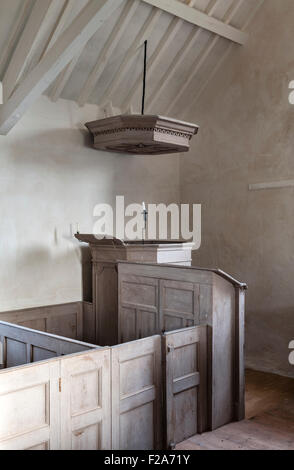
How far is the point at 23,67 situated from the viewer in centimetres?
448

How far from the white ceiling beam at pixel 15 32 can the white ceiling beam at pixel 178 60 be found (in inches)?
79.3

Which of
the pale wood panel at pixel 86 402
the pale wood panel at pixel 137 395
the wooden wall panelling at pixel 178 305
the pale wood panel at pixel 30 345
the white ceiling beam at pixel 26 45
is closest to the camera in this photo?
the pale wood panel at pixel 86 402

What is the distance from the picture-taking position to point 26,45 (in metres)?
4.39

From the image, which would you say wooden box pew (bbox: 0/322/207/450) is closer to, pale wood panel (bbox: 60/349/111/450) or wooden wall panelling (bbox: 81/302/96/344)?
pale wood panel (bbox: 60/349/111/450)

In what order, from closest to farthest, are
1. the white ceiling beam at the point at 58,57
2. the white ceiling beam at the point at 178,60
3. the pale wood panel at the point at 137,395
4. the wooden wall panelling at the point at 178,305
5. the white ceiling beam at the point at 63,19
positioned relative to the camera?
1. the pale wood panel at the point at 137,395
2. the white ceiling beam at the point at 58,57
3. the wooden wall panelling at the point at 178,305
4. the white ceiling beam at the point at 63,19
5. the white ceiling beam at the point at 178,60

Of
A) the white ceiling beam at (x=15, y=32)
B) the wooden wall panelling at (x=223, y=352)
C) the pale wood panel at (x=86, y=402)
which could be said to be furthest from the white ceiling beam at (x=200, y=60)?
the pale wood panel at (x=86, y=402)

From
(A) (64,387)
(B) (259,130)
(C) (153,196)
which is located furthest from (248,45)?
(A) (64,387)

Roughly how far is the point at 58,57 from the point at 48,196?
174 cm

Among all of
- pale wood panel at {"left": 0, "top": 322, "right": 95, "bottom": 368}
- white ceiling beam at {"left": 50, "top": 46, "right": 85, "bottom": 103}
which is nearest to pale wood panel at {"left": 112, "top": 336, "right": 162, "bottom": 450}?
pale wood panel at {"left": 0, "top": 322, "right": 95, "bottom": 368}

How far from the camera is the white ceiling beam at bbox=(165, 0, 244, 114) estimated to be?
18.5ft

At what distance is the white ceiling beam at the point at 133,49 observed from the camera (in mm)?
5152

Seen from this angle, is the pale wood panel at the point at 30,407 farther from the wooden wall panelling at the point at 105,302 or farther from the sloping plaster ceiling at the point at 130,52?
the sloping plaster ceiling at the point at 130,52

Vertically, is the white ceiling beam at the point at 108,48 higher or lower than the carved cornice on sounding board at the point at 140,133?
higher

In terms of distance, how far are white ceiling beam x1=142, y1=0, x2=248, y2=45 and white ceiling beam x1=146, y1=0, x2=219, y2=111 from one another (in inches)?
4.4
